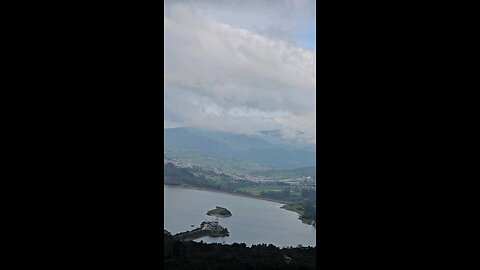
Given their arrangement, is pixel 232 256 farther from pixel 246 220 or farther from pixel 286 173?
pixel 286 173

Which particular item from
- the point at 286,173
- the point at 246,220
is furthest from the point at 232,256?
the point at 286,173

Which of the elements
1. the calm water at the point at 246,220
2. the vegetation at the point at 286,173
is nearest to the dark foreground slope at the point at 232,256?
the calm water at the point at 246,220

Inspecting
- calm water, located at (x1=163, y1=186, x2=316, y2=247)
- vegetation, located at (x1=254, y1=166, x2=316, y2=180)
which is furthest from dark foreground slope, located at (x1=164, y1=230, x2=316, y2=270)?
vegetation, located at (x1=254, y1=166, x2=316, y2=180)

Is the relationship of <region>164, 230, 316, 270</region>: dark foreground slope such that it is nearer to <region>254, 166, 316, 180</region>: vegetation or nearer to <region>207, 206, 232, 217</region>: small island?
<region>207, 206, 232, 217</region>: small island

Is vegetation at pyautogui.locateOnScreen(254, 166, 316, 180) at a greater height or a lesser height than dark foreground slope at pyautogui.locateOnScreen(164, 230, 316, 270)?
greater

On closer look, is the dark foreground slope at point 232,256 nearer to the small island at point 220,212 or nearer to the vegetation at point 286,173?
the small island at point 220,212
